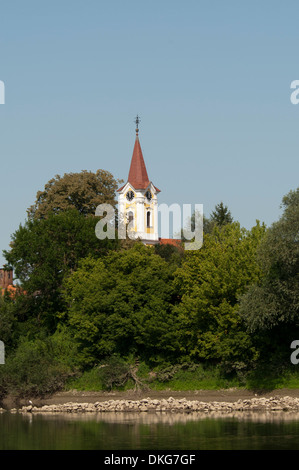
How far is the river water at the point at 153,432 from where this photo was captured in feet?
94.0

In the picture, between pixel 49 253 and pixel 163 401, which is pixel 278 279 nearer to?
pixel 163 401

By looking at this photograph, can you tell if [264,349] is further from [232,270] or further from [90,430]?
[90,430]

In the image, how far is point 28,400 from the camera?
47562 millimetres

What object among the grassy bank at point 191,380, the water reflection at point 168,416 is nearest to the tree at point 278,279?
the grassy bank at point 191,380

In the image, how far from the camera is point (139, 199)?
96375 mm

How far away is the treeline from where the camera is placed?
1668 inches

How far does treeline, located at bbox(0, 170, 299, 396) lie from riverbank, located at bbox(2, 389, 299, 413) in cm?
103

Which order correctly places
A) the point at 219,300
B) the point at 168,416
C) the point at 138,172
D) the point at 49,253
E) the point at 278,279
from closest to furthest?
the point at 168,416 → the point at 278,279 → the point at 219,300 → the point at 49,253 → the point at 138,172

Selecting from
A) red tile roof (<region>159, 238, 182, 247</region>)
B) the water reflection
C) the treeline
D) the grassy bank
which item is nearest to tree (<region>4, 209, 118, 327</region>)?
the treeline

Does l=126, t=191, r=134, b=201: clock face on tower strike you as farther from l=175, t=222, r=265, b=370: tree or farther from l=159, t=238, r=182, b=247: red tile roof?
l=175, t=222, r=265, b=370: tree

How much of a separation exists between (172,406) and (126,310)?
773 centimetres

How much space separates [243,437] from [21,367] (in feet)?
73.2

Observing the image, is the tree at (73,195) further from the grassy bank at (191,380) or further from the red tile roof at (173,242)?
the grassy bank at (191,380)

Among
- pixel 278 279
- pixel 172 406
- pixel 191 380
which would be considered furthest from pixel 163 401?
pixel 278 279
